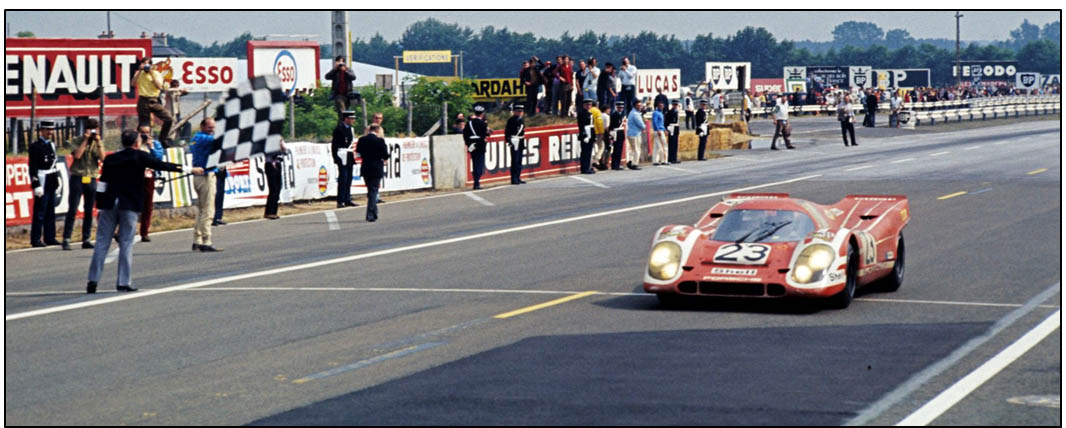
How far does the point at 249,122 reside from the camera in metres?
15.0

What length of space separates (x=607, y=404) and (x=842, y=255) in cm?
483

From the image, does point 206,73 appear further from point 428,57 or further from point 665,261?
point 428,57

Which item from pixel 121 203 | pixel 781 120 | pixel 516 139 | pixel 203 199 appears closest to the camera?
pixel 121 203

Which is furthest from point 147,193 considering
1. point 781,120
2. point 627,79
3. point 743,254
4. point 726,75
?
point 726,75

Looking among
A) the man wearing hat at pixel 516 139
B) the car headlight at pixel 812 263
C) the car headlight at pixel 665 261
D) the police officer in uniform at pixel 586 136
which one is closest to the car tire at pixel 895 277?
the car headlight at pixel 812 263

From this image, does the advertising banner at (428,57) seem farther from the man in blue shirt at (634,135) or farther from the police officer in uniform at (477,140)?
the police officer in uniform at (477,140)

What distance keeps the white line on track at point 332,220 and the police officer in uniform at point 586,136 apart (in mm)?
9781

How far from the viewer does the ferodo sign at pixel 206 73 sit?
47125 mm

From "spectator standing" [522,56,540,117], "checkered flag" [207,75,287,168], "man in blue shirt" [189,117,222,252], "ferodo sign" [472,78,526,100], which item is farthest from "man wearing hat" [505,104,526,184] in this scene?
"ferodo sign" [472,78,526,100]

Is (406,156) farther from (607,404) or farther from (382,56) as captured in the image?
(382,56)

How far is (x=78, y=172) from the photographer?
19719 millimetres

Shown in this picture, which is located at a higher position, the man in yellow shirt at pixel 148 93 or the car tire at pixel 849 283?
the man in yellow shirt at pixel 148 93

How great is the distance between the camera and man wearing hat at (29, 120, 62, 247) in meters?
19.6

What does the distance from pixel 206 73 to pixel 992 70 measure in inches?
4280
